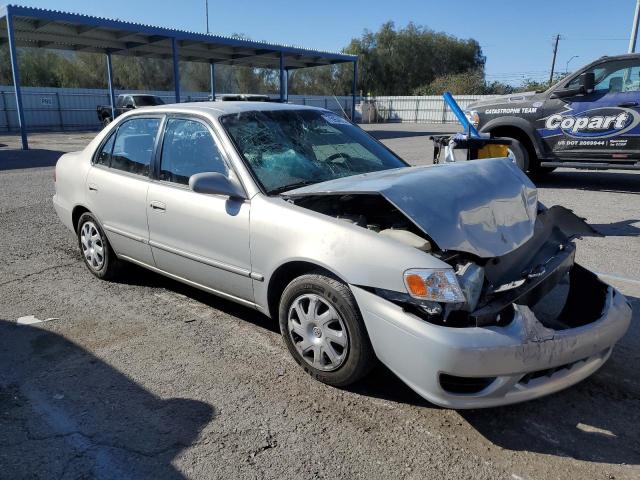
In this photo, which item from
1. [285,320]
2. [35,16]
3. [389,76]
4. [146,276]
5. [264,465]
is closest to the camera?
[264,465]

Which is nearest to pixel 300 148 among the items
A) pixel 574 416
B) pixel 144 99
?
pixel 574 416

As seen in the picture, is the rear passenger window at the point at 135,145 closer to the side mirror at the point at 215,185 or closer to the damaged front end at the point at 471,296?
the side mirror at the point at 215,185

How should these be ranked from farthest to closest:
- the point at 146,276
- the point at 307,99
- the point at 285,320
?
the point at 307,99 → the point at 146,276 → the point at 285,320

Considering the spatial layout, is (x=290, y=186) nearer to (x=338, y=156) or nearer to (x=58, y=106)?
(x=338, y=156)

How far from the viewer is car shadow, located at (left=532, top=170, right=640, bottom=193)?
9594 mm

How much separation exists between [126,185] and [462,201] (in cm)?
278

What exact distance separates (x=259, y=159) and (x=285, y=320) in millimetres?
1162

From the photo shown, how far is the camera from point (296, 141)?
12.6 ft

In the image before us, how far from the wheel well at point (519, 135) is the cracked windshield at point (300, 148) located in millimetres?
5971

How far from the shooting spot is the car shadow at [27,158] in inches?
539

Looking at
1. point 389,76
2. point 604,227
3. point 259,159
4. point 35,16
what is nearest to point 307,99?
point 35,16

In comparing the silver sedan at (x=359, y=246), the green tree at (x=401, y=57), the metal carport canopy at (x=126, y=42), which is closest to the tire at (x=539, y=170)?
the silver sedan at (x=359, y=246)

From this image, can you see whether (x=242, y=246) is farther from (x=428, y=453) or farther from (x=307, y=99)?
(x=307, y=99)

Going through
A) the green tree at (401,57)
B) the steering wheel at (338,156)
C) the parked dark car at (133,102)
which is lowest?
the steering wheel at (338,156)
